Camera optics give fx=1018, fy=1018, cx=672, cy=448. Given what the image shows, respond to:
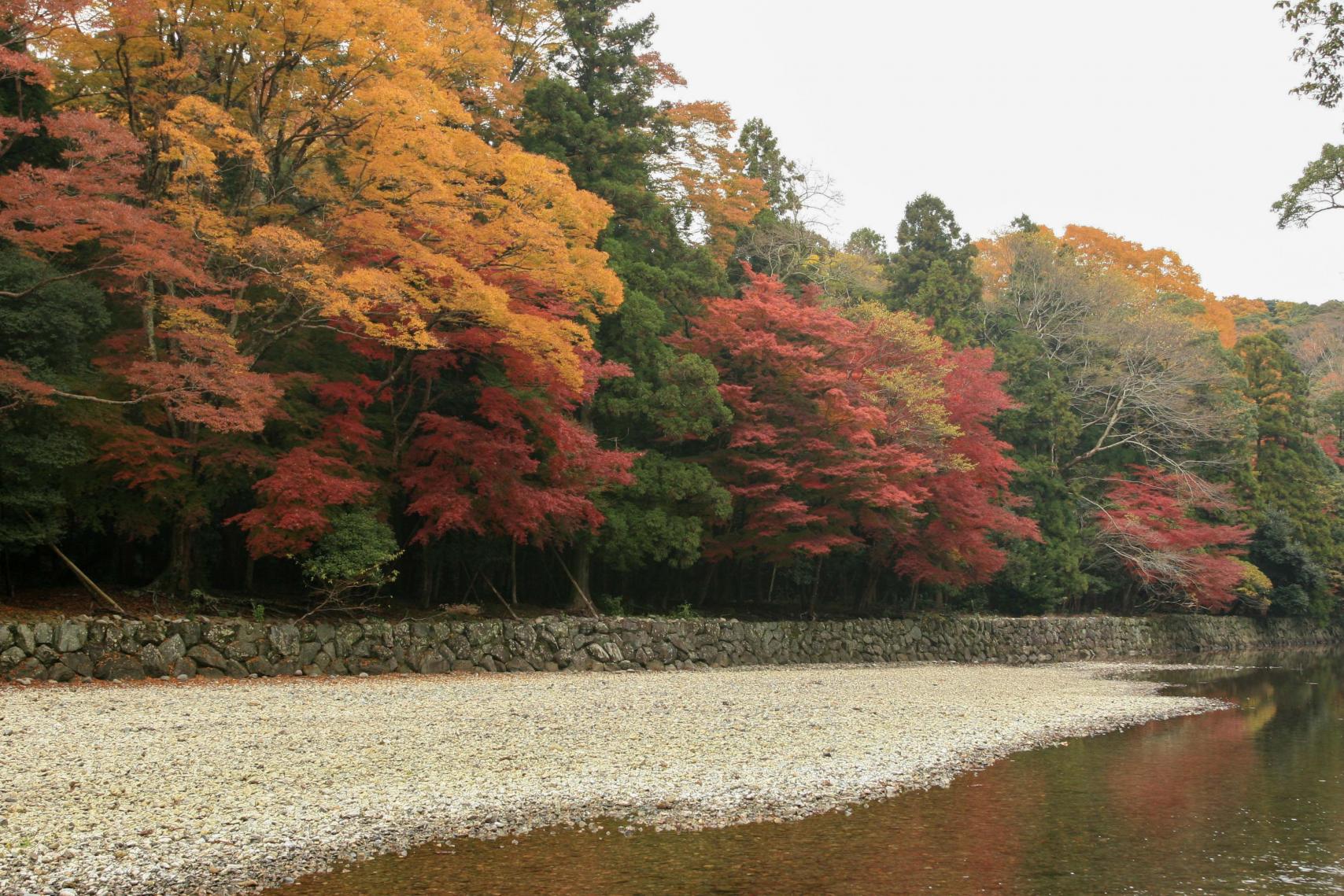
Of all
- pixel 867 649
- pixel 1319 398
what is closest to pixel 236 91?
pixel 867 649

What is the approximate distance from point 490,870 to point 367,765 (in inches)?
102

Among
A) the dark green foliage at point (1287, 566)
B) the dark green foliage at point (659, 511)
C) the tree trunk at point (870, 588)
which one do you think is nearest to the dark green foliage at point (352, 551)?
the dark green foliage at point (659, 511)

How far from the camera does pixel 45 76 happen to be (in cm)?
1316

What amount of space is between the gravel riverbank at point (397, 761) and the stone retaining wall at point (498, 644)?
1.72 feet

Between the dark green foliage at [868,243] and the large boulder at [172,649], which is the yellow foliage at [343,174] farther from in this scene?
the dark green foliage at [868,243]

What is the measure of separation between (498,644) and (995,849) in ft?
35.8

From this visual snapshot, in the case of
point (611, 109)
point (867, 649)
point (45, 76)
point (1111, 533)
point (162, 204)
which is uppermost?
point (611, 109)

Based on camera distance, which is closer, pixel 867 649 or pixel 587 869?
pixel 587 869

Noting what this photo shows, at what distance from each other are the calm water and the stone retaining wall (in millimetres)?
8222

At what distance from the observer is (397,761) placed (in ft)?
28.6

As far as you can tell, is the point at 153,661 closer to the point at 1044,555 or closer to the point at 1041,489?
the point at 1044,555

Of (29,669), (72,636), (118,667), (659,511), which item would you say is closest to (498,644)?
(659,511)

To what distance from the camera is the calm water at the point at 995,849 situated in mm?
6344

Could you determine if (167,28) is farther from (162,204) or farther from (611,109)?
(611,109)
